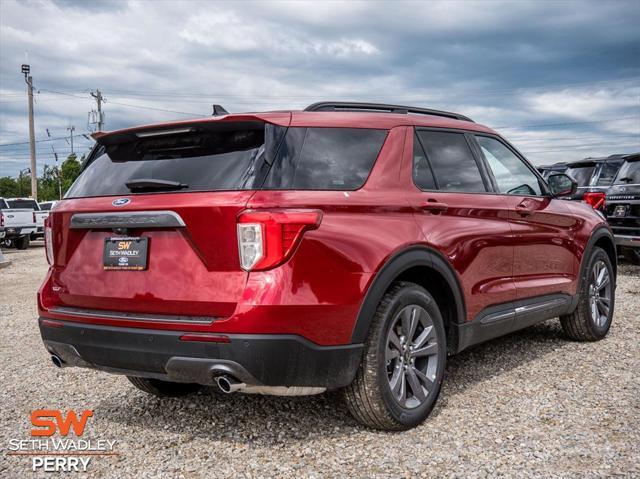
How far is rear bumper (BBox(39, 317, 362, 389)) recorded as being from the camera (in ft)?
10.2

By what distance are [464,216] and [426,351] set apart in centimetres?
93

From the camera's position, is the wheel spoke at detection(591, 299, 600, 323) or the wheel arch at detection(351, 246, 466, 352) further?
the wheel spoke at detection(591, 299, 600, 323)

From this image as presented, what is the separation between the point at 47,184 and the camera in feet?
387

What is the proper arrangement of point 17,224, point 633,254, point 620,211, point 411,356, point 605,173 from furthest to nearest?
point 17,224
point 605,173
point 620,211
point 633,254
point 411,356

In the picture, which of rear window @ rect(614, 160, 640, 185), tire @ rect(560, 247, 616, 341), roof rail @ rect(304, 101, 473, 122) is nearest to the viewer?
roof rail @ rect(304, 101, 473, 122)

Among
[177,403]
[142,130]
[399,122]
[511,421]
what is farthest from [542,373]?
[142,130]

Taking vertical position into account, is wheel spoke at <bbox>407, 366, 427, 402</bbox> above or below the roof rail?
below

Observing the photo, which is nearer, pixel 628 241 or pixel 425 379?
pixel 425 379

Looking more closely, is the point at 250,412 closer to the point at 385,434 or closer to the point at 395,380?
the point at 385,434

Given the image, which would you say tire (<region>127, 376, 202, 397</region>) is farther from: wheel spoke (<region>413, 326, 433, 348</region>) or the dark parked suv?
the dark parked suv

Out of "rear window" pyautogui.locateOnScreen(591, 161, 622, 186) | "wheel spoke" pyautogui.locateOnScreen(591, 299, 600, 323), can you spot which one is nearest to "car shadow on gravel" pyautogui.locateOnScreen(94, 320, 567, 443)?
"wheel spoke" pyautogui.locateOnScreen(591, 299, 600, 323)

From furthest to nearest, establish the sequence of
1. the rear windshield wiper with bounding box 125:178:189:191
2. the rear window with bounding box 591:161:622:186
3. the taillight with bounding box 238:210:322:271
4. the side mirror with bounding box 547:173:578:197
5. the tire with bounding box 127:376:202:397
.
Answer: the rear window with bounding box 591:161:622:186
the side mirror with bounding box 547:173:578:197
the tire with bounding box 127:376:202:397
the rear windshield wiper with bounding box 125:178:189:191
the taillight with bounding box 238:210:322:271

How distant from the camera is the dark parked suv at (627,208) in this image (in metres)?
10.3

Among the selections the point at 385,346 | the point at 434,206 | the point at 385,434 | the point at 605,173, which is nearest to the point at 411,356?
the point at 385,346
